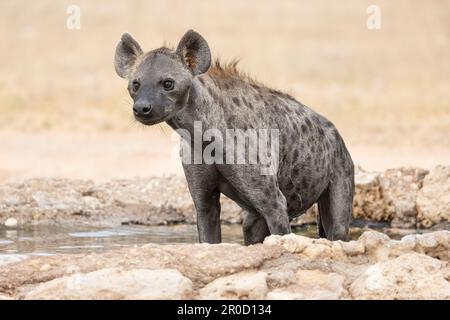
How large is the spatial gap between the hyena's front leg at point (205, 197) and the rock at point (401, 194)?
2.71m

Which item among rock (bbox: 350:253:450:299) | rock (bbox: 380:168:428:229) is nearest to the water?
rock (bbox: 380:168:428:229)

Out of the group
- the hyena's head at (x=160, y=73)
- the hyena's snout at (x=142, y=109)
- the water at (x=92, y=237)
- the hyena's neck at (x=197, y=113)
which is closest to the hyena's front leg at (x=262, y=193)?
the hyena's neck at (x=197, y=113)

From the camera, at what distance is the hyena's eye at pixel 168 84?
19.9 feet

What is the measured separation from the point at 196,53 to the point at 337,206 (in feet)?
4.90

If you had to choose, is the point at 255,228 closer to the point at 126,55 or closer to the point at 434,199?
the point at 126,55

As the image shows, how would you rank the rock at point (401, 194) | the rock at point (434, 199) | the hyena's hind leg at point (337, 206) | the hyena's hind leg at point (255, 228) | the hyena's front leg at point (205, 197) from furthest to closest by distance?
the rock at point (401, 194)
the rock at point (434, 199)
the hyena's hind leg at point (337, 206)
the hyena's hind leg at point (255, 228)
the hyena's front leg at point (205, 197)

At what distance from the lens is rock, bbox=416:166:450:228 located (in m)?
8.77

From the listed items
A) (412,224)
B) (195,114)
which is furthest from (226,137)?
(412,224)

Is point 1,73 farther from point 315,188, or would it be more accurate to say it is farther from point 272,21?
point 315,188

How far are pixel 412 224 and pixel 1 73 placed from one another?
14.0 m

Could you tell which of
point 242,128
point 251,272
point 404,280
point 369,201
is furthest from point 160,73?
point 369,201

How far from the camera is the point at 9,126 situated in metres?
16.1

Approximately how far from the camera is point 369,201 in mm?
8984

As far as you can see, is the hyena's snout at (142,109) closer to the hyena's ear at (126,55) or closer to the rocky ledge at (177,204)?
the hyena's ear at (126,55)
